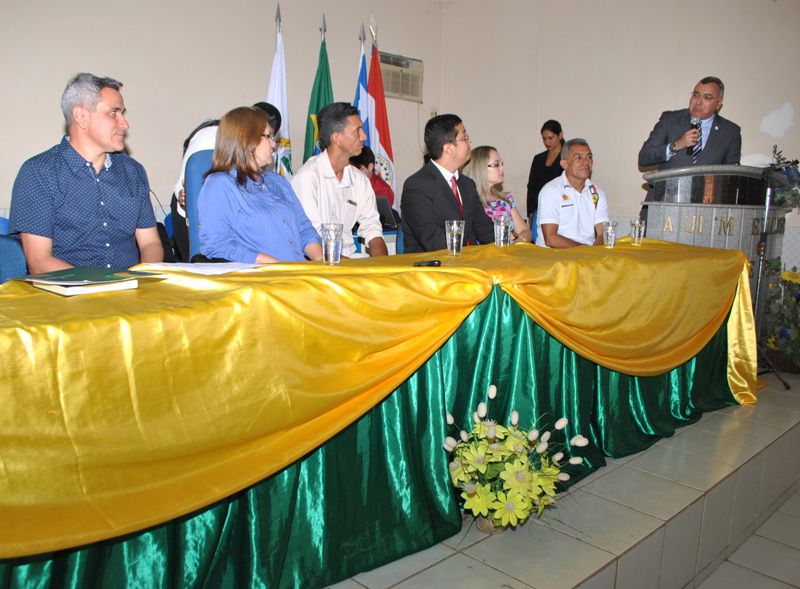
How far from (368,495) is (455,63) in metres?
6.33

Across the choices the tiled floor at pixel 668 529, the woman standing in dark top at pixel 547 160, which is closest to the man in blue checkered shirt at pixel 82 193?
the tiled floor at pixel 668 529

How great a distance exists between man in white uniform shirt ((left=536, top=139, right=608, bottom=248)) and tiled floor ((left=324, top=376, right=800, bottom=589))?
1272 mm

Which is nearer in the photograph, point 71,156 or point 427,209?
point 71,156

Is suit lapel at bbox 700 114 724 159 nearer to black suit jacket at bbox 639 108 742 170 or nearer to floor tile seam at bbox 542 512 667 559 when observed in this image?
black suit jacket at bbox 639 108 742 170

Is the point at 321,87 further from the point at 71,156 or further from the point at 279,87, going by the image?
the point at 71,156

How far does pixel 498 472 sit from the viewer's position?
1653 mm

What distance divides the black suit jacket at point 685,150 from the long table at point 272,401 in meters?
2.56

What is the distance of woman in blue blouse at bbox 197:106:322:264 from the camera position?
7.43ft

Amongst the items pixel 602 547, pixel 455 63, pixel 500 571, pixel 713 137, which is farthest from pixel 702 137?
pixel 500 571

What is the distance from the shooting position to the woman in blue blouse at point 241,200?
227cm

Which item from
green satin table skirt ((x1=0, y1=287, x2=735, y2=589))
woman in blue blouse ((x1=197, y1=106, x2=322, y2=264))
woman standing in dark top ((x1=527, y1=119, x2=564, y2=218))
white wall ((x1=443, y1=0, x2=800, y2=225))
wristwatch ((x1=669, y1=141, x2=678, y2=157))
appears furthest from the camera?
woman standing in dark top ((x1=527, y1=119, x2=564, y2=218))

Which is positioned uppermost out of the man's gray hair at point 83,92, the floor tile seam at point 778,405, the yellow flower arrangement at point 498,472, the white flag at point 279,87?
the white flag at point 279,87

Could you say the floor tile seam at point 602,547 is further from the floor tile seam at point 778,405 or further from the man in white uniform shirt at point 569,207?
the man in white uniform shirt at point 569,207

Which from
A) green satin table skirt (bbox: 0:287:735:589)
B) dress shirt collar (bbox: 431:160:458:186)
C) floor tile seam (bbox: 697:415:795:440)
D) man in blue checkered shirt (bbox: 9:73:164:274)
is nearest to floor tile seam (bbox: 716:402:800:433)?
floor tile seam (bbox: 697:415:795:440)
